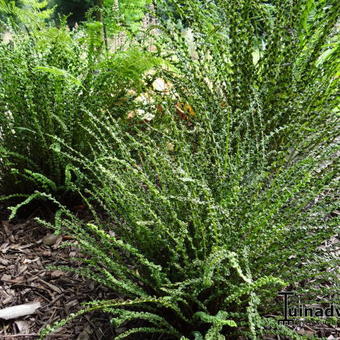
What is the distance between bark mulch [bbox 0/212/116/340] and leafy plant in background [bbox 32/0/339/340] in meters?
0.06

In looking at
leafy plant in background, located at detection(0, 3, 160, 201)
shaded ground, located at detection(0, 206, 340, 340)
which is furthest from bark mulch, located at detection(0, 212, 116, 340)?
leafy plant in background, located at detection(0, 3, 160, 201)

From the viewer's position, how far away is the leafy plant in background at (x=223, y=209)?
0.85 m

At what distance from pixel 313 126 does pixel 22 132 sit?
1.24 meters

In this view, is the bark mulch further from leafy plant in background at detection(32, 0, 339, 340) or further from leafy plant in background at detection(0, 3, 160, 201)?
leafy plant in background at detection(0, 3, 160, 201)

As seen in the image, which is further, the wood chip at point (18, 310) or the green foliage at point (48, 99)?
the green foliage at point (48, 99)

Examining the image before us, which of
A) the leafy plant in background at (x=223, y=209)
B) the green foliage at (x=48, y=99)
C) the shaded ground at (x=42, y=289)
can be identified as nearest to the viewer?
the leafy plant in background at (x=223, y=209)

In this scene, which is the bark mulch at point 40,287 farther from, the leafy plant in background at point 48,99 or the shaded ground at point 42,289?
the leafy plant in background at point 48,99

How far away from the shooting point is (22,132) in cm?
154

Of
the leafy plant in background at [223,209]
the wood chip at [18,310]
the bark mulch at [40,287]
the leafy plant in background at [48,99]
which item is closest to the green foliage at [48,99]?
the leafy plant in background at [48,99]

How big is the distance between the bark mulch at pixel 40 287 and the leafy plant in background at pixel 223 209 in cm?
6

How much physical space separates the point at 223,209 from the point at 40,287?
2.69 ft

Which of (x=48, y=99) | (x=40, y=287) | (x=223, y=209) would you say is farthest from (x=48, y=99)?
(x=223, y=209)

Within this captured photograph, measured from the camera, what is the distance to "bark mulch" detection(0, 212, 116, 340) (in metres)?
1.10

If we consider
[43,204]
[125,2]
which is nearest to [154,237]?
[43,204]
